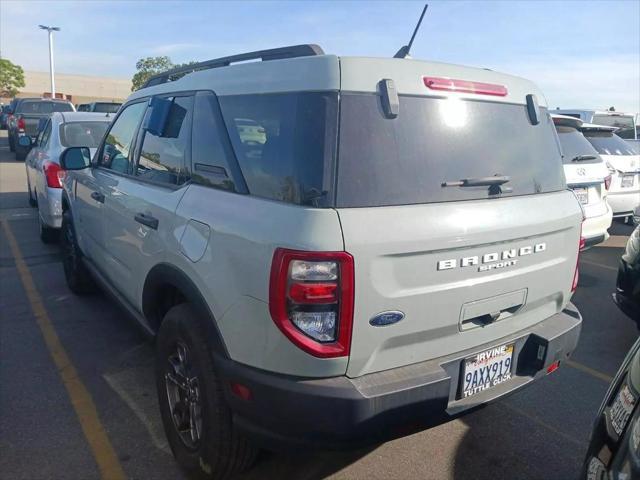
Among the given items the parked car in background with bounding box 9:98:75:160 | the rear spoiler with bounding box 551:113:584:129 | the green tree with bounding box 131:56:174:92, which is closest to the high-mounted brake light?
the rear spoiler with bounding box 551:113:584:129

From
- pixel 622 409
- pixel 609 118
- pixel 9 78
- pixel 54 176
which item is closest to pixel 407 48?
pixel 622 409

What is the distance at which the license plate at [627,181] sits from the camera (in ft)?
26.8

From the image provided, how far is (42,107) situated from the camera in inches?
763

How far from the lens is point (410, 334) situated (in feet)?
7.24

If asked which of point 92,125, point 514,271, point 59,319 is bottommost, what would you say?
point 59,319

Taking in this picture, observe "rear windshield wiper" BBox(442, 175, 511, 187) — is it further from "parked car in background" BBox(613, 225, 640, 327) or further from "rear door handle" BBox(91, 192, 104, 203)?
"rear door handle" BBox(91, 192, 104, 203)

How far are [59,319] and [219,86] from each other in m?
3.16

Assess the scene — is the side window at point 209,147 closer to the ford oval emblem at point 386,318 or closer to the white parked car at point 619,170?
the ford oval emblem at point 386,318

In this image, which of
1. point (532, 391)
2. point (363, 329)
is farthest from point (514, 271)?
point (532, 391)

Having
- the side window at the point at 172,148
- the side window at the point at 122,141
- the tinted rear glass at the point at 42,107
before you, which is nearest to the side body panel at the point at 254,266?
the side window at the point at 172,148

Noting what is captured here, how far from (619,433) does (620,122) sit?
15.2 metres

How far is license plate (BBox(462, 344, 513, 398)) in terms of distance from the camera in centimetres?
241

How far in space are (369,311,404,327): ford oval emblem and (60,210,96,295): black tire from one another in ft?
12.0

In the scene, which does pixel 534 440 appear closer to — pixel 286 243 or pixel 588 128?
pixel 286 243
